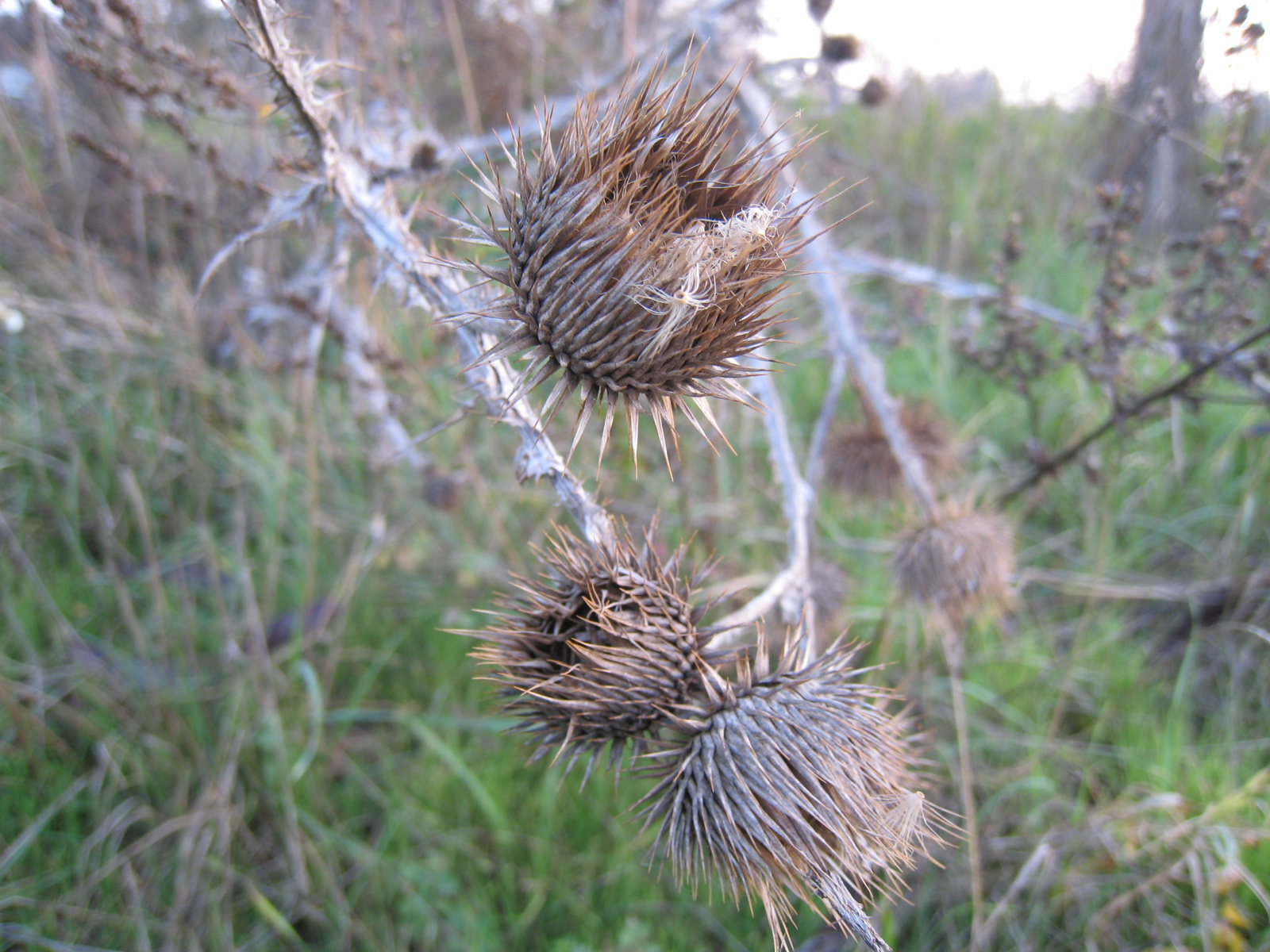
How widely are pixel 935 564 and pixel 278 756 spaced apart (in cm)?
271

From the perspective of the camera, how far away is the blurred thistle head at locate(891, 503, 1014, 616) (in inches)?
91.4

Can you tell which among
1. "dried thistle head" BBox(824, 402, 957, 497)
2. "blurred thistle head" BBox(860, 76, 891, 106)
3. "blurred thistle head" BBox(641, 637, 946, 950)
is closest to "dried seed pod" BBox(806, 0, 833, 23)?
"blurred thistle head" BBox(860, 76, 891, 106)

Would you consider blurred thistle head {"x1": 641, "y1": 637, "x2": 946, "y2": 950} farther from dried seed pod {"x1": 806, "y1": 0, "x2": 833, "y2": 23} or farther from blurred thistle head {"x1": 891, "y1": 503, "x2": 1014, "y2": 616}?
dried seed pod {"x1": 806, "y1": 0, "x2": 833, "y2": 23}

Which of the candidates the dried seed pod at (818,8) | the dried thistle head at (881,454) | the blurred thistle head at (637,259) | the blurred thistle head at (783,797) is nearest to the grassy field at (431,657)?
the dried thistle head at (881,454)

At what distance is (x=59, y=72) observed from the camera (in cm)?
392

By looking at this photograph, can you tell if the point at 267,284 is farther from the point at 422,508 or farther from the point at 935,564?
the point at 935,564

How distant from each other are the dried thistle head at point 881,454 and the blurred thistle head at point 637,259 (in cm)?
182

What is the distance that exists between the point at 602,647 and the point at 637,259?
0.78m

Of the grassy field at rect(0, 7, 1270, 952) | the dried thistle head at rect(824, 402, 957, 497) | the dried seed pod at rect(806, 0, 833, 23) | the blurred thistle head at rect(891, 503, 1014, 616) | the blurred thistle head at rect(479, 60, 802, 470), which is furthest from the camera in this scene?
the dried seed pod at rect(806, 0, 833, 23)

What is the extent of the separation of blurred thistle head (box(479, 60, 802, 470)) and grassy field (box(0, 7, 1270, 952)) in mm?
633

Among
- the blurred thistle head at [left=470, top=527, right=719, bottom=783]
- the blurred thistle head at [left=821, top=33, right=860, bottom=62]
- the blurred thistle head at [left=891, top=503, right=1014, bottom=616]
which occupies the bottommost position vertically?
the blurred thistle head at [left=470, top=527, right=719, bottom=783]

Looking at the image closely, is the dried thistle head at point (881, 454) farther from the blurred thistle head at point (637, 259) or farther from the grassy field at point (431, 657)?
the blurred thistle head at point (637, 259)

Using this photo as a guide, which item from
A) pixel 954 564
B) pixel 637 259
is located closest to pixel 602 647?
pixel 637 259

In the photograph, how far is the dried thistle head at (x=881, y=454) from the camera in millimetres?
3045
